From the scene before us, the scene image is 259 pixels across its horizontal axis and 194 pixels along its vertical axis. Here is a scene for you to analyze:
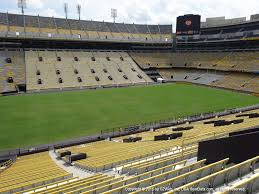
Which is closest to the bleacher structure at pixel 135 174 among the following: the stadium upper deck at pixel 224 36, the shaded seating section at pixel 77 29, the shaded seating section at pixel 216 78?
the shaded seating section at pixel 216 78

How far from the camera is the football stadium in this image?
33.7ft

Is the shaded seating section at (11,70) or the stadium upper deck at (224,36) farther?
the stadium upper deck at (224,36)

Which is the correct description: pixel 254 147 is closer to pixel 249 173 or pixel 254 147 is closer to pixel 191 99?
pixel 249 173

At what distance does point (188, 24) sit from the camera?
82.4 m

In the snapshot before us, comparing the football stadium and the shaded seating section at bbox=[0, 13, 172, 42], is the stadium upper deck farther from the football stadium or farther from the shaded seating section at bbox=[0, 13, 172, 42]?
the shaded seating section at bbox=[0, 13, 172, 42]

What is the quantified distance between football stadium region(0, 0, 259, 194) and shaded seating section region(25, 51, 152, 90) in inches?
12.1

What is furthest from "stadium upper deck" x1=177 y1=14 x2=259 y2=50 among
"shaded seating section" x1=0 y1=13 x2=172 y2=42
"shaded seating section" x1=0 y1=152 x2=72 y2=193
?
"shaded seating section" x1=0 y1=152 x2=72 y2=193

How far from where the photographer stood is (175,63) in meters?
85.8

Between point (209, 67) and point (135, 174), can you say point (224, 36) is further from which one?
point (135, 174)

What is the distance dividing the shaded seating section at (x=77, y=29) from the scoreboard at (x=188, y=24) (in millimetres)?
7763

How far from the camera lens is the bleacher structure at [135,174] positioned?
812 cm

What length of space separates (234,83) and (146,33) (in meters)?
41.7

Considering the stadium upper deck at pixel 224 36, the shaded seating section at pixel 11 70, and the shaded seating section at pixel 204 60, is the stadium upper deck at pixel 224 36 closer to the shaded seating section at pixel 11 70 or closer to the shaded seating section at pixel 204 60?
the shaded seating section at pixel 204 60

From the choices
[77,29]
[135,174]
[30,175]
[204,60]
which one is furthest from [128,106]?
[77,29]
